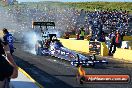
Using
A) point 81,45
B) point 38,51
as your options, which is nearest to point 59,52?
point 38,51

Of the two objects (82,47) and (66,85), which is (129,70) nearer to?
(66,85)

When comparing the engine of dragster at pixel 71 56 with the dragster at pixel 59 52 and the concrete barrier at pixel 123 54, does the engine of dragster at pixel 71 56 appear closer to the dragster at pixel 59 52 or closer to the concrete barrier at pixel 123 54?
the dragster at pixel 59 52

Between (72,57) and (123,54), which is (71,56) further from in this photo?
(123,54)

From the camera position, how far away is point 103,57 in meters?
25.3

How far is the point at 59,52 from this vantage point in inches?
862

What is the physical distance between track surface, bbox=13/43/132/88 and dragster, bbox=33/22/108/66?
1.08 feet

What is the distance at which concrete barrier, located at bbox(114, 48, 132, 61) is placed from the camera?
23.4 m

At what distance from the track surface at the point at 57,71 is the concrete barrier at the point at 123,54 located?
102 centimetres

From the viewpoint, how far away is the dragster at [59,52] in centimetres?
1905

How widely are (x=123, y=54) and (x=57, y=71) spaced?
7.46 metres

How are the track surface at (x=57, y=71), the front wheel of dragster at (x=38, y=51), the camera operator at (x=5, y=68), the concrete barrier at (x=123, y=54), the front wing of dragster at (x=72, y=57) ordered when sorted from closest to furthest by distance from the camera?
the camera operator at (x=5, y=68) < the track surface at (x=57, y=71) < the front wing of dragster at (x=72, y=57) < the concrete barrier at (x=123, y=54) < the front wheel of dragster at (x=38, y=51)

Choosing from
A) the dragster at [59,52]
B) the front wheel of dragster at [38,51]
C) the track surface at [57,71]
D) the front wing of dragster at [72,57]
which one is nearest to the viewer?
the track surface at [57,71]

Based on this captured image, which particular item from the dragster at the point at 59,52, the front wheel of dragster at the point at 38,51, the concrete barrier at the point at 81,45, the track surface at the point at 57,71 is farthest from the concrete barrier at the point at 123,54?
the front wheel of dragster at the point at 38,51

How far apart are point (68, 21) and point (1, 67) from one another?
170ft
